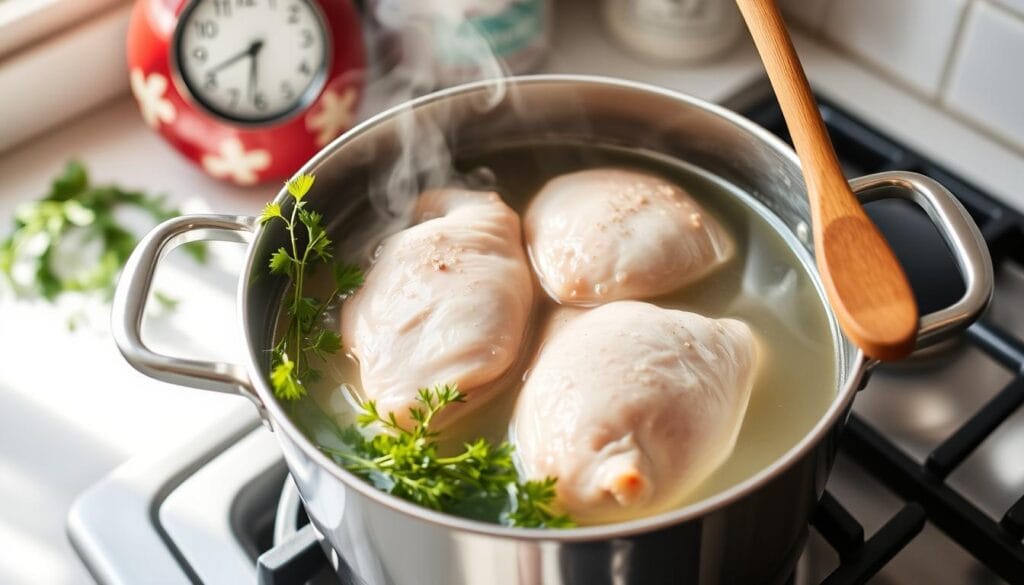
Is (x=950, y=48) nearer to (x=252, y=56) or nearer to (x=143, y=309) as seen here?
(x=252, y=56)

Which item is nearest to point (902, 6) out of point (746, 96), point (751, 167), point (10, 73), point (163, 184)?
point (746, 96)

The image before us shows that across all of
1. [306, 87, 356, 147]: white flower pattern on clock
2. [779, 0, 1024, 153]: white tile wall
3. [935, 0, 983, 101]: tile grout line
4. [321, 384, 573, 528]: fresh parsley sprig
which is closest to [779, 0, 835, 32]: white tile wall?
[779, 0, 1024, 153]: white tile wall

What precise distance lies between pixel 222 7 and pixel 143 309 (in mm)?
416

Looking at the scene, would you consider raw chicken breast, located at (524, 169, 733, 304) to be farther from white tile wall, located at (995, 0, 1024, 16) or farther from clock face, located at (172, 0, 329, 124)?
white tile wall, located at (995, 0, 1024, 16)

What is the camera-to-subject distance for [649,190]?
2.70 ft

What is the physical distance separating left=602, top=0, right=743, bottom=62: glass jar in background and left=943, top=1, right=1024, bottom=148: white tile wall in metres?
0.24

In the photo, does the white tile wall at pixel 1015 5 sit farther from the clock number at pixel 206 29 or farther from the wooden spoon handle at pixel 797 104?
the clock number at pixel 206 29

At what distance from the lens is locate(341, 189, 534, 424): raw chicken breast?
0.70 meters

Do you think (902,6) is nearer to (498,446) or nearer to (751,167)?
(751,167)

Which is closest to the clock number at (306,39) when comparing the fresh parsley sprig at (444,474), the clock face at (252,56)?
the clock face at (252,56)

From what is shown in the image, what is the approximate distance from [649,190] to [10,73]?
655 mm

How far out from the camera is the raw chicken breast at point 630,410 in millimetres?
635

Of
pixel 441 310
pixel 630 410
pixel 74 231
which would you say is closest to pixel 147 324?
pixel 74 231

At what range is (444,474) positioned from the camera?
2.10 ft
